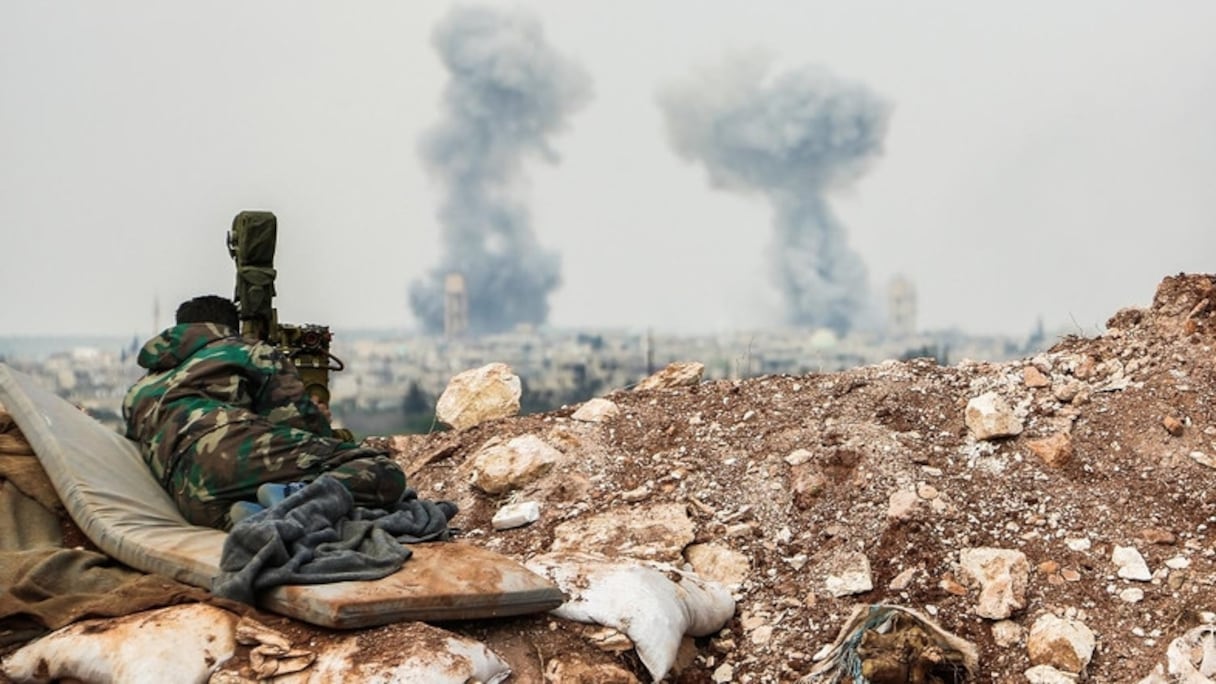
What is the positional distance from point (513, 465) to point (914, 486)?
2.41 meters

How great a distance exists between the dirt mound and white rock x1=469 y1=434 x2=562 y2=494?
3.0 inches

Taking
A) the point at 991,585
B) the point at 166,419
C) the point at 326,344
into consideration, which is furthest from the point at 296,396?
the point at 991,585

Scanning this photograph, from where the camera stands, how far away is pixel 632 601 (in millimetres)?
6344

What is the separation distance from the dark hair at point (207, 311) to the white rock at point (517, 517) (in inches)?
72.8

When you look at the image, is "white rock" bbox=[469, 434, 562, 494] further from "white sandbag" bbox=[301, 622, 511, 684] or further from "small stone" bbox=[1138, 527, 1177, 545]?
"small stone" bbox=[1138, 527, 1177, 545]

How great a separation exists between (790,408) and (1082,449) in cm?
178

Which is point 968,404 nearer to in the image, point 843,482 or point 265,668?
point 843,482

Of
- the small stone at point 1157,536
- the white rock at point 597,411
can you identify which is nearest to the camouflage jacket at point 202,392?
the white rock at point 597,411

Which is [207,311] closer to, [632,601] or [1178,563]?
[632,601]

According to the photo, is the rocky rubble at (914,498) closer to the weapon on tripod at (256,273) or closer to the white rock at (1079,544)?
the white rock at (1079,544)

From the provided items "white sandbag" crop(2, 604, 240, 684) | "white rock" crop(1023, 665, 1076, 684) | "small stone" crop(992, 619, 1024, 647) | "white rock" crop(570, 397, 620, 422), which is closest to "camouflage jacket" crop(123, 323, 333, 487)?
"white sandbag" crop(2, 604, 240, 684)

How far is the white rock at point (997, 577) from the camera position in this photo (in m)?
7.04

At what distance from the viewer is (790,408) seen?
8984 millimetres

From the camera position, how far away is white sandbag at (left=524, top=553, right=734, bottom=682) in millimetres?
6305
